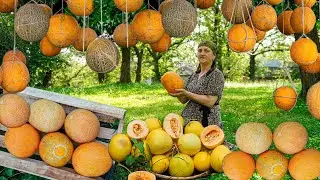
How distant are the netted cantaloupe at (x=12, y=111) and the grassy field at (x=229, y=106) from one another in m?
4.99

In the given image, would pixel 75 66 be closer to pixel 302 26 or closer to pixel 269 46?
pixel 269 46

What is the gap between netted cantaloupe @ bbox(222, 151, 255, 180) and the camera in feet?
5.82

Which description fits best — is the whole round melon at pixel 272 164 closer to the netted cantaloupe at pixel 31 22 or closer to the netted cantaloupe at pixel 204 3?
the netted cantaloupe at pixel 204 3

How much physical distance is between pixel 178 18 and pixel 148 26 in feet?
0.38

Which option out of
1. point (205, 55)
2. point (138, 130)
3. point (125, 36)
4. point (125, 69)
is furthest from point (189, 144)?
point (125, 69)

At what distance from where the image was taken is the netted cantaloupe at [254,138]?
1.74m

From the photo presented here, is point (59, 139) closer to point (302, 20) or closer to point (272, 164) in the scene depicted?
point (272, 164)

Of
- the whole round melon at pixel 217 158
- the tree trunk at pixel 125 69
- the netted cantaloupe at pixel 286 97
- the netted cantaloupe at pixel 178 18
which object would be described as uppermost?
the netted cantaloupe at pixel 178 18

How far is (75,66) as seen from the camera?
96.5 feet

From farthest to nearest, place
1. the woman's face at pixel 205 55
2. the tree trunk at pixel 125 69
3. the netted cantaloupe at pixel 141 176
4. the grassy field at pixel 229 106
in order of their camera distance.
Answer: the tree trunk at pixel 125 69
the grassy field at pixel 229 106
the woman's face at pixel 205 55
the netted cantaloupe at pixel 141 176

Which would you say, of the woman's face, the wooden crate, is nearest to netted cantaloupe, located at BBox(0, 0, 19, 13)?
the wooden crate

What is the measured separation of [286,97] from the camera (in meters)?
1.93

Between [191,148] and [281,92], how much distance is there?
592 millimetres

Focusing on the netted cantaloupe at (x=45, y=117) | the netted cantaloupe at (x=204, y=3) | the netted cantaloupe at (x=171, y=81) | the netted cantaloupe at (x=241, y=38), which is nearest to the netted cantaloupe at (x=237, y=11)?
the netted cantaloupe at (x=241, y=38)
